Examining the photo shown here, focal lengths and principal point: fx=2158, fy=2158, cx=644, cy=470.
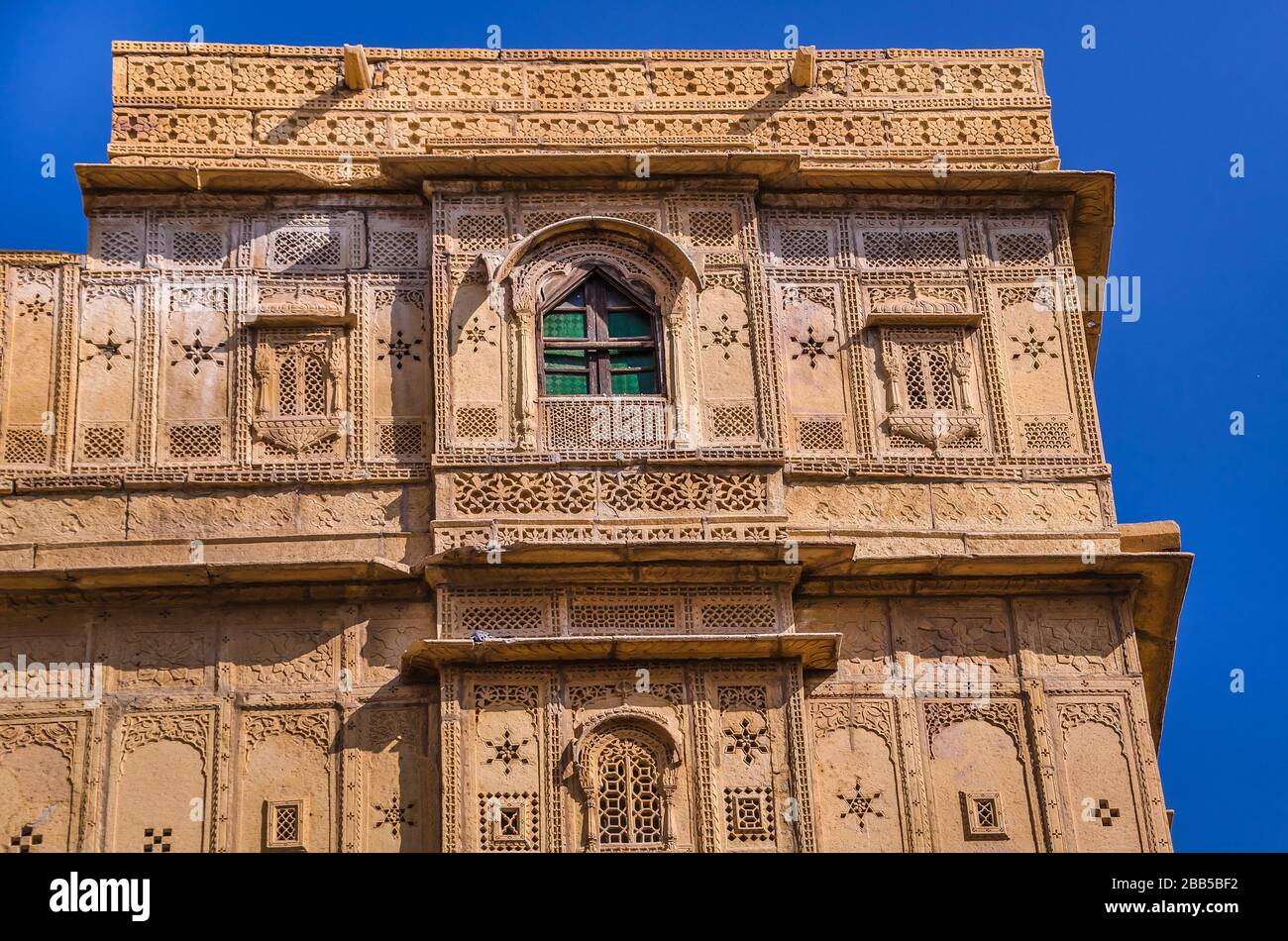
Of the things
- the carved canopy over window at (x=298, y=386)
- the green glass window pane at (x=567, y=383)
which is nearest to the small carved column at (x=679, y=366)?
the green glass window pane at (x=567, y=383)

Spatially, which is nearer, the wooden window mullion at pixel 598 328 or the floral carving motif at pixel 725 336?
the wooden window mullion at pixel 598 328

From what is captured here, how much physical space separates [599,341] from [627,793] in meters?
3.28

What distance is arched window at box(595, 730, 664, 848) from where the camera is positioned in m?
13.4

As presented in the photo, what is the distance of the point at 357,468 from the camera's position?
14500 millimetres

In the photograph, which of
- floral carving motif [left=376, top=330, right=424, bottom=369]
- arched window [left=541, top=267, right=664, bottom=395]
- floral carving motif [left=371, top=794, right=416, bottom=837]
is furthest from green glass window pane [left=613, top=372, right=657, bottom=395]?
floral carving motif [left=371, top=794, right=416, bottom=837]

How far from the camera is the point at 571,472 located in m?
14.4

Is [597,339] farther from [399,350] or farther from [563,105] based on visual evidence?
[563,105]

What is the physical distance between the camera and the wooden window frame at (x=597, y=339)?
14836mm

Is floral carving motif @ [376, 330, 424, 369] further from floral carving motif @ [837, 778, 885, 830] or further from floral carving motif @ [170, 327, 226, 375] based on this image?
floral carving motif @ [837, 778, 885, 830]

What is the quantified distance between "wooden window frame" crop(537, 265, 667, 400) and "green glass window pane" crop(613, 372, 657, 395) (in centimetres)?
2

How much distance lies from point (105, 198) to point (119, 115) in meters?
0.74

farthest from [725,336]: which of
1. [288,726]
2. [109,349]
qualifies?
[109,349]

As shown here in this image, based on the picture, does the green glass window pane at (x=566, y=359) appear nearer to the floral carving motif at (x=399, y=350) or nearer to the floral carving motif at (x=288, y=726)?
the floral carving motif at (x=399, y=350)

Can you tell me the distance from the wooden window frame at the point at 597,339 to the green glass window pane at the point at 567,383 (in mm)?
20
